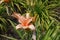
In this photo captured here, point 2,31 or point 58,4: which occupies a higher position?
point 58,4

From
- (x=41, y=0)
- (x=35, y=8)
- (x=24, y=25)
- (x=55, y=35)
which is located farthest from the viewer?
(x=41, y=0)

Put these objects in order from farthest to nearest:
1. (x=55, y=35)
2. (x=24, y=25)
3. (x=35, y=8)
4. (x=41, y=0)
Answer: (x=41, y=0), (x=35, y=8), (x=55, y=35), (x=24, y=25)

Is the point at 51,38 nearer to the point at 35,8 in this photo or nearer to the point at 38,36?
the point at 38,36

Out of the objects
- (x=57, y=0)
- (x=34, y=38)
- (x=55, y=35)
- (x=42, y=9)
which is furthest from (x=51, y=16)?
(x=34, y=38)

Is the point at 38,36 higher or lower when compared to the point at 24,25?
lower

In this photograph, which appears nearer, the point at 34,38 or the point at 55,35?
the point at 34,38

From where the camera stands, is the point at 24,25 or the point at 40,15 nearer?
the point at 24,25

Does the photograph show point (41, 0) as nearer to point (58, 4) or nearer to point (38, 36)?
point (58, 4)

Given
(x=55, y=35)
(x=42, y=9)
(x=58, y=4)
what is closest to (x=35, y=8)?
(x=42, y=9)

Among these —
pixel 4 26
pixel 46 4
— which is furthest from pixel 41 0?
pixel 4 26
